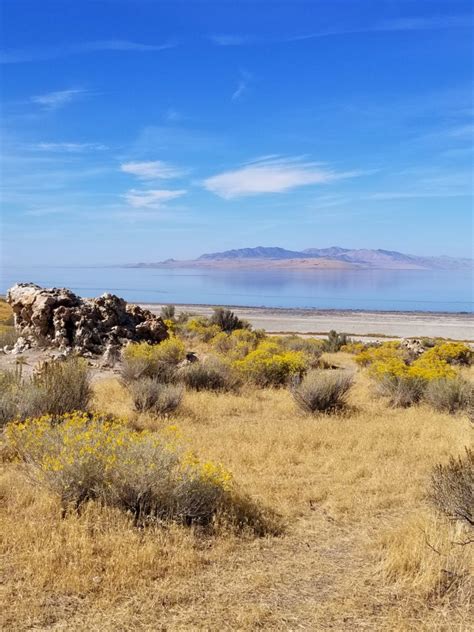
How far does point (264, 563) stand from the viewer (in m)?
4.73

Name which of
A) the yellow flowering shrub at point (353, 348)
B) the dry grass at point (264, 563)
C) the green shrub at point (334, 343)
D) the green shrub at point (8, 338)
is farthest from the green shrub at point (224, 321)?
the dry grass at point (264, 563)

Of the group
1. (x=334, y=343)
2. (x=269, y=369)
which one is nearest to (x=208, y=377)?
(x=269, y=369)

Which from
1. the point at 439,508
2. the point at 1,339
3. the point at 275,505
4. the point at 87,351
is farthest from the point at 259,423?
the point at 1,339

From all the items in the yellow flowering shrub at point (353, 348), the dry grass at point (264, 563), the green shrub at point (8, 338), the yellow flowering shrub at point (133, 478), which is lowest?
the dry grass at point (264, 563)

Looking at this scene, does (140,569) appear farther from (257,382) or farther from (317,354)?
(317,354)

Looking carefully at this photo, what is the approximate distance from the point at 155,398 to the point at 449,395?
5.95 m

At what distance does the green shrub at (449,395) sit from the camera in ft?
36.4

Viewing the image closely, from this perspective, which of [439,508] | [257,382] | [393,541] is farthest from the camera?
[257,382]

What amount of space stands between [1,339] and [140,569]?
14287mm

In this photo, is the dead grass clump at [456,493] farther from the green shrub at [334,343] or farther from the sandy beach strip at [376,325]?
the sandy beach strip at [376,325]

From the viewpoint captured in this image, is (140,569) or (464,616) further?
(140,569)

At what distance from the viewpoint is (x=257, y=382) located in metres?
13.8

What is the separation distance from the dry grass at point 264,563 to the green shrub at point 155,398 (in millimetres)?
3036

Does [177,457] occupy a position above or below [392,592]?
above
